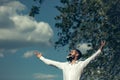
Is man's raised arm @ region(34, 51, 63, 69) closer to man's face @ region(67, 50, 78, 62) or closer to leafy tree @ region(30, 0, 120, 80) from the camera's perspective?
man's face @ region(67, 50, 78, 62)

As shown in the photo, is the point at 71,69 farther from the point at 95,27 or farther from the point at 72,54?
the point at 95,27

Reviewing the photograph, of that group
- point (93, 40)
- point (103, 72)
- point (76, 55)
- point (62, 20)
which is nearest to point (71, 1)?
point (62, 20)

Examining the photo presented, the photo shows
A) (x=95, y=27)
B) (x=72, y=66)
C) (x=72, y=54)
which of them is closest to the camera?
(x=72, y=54)

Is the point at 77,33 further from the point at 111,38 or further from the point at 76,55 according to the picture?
the point at 76,55

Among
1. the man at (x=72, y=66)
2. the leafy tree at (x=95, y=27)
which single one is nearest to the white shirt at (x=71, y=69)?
the man at (x=72, y=66)

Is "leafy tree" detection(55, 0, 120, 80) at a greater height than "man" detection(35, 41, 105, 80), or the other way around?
"leafy tree" detection(55, 0, 120, 80)

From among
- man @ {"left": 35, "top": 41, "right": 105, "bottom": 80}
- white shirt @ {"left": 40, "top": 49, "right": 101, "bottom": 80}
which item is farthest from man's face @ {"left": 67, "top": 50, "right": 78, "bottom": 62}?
white shirt @ {"left": 40, "top": 49, "right": 101, "bottom": 80}

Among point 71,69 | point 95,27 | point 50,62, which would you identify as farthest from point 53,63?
point 95,27

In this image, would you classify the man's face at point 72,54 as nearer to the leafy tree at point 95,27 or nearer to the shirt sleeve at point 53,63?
the shirt sleeve at point 53,63

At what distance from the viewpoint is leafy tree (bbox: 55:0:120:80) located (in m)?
24.4

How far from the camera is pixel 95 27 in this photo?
83.7 feet

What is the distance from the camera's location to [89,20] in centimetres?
2589

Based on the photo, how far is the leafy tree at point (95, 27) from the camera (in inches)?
961

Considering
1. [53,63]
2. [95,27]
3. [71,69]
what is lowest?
[71,69]
